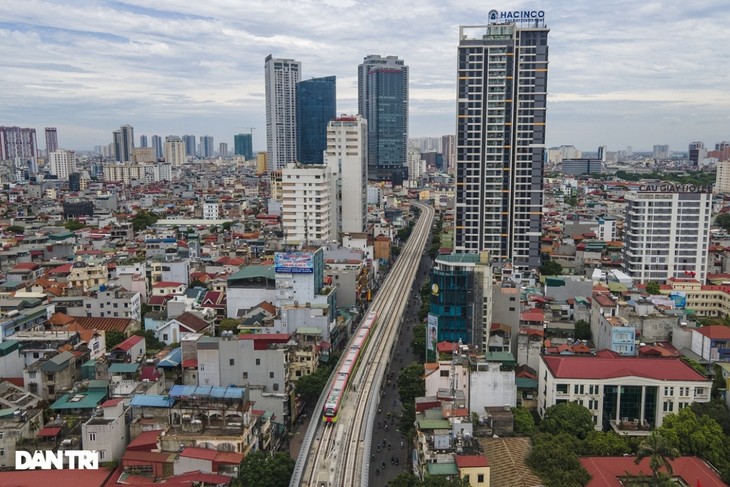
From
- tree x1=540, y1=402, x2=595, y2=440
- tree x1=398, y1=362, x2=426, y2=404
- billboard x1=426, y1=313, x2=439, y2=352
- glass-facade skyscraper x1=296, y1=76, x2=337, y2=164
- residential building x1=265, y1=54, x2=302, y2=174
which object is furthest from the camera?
glass-facade skyscraper x1=296, y1=76, x2=337, y2=164

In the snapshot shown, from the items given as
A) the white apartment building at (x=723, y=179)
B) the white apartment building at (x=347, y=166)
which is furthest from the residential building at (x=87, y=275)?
the white apartment building at (x=723, y=179)

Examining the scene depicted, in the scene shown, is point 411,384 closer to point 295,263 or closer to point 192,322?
point 295,263

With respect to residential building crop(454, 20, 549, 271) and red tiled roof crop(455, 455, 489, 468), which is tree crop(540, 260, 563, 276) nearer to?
residential building crop(454, 20, 549, 271)

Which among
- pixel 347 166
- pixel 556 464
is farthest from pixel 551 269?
pixel 556 464

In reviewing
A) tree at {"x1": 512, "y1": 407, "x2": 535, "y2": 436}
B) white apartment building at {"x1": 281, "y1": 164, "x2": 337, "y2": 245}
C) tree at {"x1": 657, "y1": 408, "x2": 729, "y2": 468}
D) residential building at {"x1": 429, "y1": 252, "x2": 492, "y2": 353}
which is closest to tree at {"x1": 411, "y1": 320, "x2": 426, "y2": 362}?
residential building at {"x1": 429, "y1": 252, "x2": 492, "y2": 353}

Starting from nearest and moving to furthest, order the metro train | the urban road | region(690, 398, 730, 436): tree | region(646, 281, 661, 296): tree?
1. the urban road
2. region(690, 398, 730, 436): tree
3. the metro train
4. region(646, 281, 661, 296): tree

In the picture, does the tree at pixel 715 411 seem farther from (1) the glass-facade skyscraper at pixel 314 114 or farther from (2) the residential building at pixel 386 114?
(1) the glass-facade skyscraper at pixel 314 114
